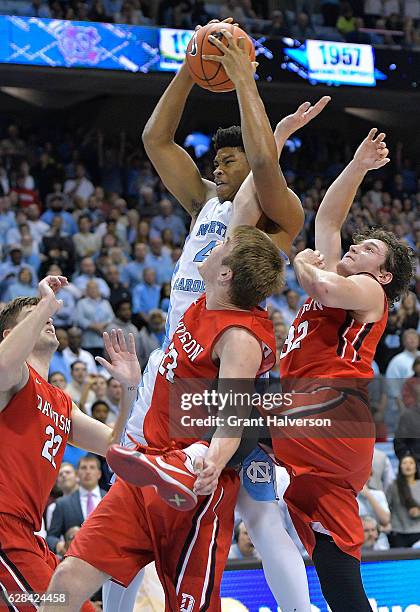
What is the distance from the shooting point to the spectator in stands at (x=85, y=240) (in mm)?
12531

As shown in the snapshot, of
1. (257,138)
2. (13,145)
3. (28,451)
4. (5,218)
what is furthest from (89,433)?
(13,145)

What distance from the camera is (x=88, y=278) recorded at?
11531 mm

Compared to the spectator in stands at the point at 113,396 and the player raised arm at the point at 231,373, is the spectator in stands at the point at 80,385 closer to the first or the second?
the spectator in stands at the point at 113,396

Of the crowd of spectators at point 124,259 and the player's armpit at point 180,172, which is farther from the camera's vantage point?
the crowd of spectators at point 124,259

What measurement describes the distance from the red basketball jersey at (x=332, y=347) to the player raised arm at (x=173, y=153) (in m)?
1.01

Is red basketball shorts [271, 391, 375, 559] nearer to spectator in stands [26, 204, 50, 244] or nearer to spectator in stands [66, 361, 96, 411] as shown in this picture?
spectator in stands [66, 361, 96, 411]

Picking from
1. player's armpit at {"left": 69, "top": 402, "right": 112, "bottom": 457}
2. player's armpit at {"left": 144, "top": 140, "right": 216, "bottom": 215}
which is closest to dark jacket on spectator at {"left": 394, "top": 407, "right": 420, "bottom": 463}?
player's armpit at {"left": 144, "top": 140, "right": 216, "bottom": 215}

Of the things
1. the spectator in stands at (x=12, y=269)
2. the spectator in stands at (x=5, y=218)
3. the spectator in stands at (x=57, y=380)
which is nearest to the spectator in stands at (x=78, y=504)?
Answer: the spectator in stands at (x=57, y=380)

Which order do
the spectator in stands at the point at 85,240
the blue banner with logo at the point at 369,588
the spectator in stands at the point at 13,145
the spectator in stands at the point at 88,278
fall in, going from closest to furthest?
the blue banner with logo at the point at 369,588 → the spectator in stands at the point at 88,278 → the spectator in stands at the point at 85,240 → the spectator in stands at the point at 13,145

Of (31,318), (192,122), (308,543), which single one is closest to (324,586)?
(308,543)

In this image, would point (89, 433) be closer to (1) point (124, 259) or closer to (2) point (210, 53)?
(2) point (210, 53)

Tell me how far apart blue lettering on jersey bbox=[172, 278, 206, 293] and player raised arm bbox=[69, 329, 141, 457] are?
430 millimetres

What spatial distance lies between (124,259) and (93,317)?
6.13 ft

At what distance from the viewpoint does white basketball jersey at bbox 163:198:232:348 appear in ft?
14.9
